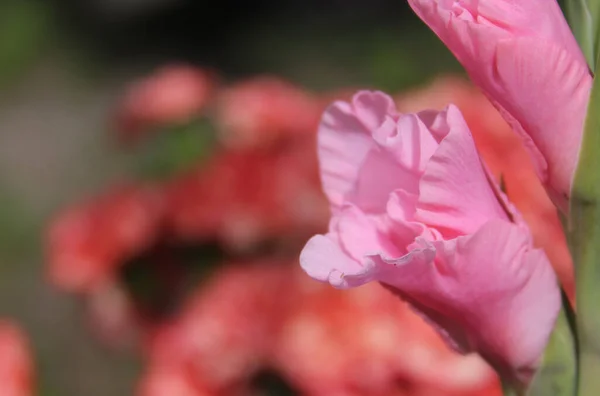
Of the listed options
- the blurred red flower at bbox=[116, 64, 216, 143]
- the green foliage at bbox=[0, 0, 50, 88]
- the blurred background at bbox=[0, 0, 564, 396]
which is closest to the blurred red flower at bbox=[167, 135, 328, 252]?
the blurred background at bbox=[0, 0, 564, 396]

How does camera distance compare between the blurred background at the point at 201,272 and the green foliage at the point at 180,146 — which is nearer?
the blurred background at the point at 201,272

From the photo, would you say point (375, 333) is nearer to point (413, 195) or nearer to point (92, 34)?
point (413, 195)

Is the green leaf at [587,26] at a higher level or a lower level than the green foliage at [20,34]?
higher

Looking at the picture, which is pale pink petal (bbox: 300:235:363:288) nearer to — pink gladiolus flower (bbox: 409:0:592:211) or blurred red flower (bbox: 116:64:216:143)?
pink gladiolus flower (bbox: 409:0:592:211)

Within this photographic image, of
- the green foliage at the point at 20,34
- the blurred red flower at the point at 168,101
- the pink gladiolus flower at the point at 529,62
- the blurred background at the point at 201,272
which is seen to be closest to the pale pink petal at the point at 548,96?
the pink gladiolus flower at the point at 529,62

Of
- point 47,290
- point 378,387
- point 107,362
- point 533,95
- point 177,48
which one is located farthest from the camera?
point 177,48

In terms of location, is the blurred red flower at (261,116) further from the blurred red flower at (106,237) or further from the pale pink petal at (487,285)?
the pale pink petal at (487,285)

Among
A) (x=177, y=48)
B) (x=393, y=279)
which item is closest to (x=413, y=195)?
(x=393, y=279)
